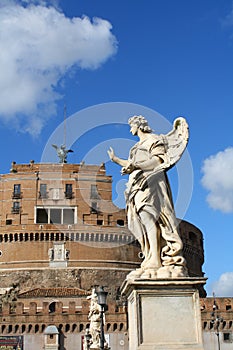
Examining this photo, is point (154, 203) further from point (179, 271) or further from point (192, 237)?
point (192, 237)

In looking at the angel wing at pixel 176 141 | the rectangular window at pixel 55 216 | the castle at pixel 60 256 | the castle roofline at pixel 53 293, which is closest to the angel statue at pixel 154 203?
the angel wing at pixel 176 141

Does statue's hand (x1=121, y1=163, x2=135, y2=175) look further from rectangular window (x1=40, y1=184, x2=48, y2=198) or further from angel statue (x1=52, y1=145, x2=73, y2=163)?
angel statue (x1=52, y1=145, x2=73, y2=163)

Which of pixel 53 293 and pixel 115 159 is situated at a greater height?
pixel 53 293

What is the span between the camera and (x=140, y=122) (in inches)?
228

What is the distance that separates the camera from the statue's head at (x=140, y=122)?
19.0 feet

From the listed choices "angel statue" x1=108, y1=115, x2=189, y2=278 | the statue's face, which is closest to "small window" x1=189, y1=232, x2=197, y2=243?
the statue's face

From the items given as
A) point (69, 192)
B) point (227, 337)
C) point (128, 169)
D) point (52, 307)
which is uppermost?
point (69, 192)

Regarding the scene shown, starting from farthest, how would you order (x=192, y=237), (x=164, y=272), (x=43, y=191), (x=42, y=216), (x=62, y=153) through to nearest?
(x=62, y=153) < (x=192, y=237) < (x=42, y=216) < (x=43, y=191) < (x=164, y=272)

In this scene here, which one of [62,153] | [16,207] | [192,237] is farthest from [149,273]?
[62,153]

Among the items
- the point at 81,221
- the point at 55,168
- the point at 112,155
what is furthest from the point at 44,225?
the point at 112,155

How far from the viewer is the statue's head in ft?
19.0

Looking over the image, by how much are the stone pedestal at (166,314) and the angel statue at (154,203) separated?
0.48 ft

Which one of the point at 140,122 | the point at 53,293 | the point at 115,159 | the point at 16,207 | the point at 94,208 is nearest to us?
the point at 115,159

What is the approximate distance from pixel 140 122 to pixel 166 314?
79.6 inches
